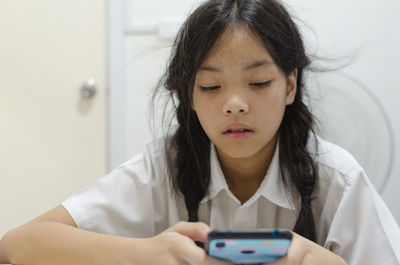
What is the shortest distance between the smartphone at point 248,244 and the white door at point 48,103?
103 centimetres

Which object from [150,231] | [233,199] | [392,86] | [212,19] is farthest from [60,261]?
[392,86]

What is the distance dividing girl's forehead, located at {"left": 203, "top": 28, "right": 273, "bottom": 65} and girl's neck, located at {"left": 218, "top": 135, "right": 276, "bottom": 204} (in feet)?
0.78

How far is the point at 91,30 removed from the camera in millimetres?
1466

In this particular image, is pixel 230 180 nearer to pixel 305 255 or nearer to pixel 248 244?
pixel 305 255

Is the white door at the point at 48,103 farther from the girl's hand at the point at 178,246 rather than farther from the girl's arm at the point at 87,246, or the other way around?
the girl's hand at the point at 178,246

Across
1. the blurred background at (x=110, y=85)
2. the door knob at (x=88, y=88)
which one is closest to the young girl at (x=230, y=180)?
the blurred background at (x=110, y=85)

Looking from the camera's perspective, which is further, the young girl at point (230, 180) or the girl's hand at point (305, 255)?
the young girl at point (230, 180)

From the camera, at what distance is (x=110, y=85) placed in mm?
1471

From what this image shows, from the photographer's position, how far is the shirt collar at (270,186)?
0.90m

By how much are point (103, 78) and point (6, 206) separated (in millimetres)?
548

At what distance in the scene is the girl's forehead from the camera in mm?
752

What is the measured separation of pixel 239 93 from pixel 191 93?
0.37 ft

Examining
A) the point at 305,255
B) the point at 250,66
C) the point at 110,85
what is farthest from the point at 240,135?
the point at 110,85

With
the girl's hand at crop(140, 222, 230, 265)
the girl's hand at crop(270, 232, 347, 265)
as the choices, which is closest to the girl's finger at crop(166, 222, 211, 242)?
the girl's hand at crop(140, 222, 230, 265)
